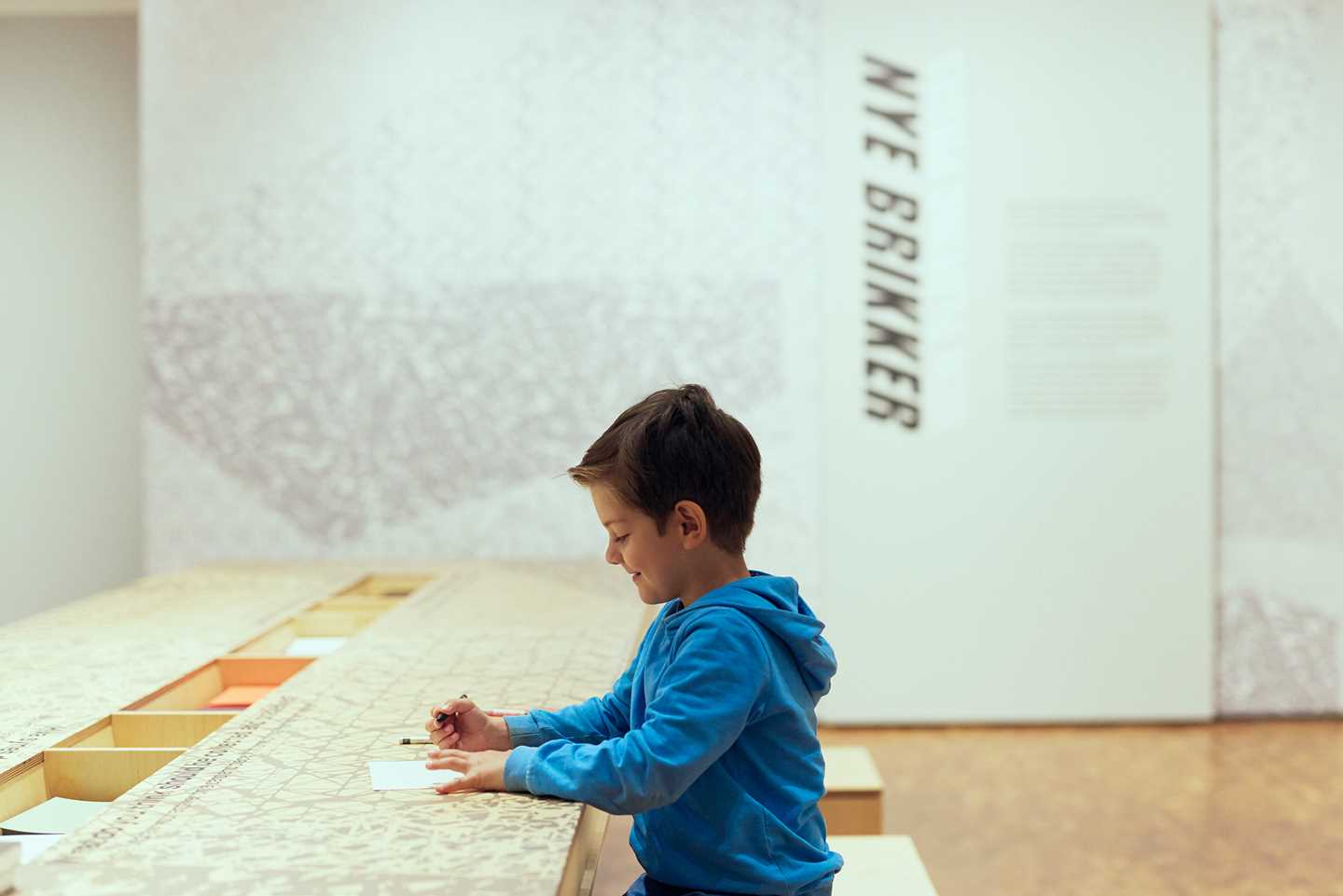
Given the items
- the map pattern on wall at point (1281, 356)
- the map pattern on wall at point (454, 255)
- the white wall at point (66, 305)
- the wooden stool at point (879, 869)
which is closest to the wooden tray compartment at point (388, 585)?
the map pattern on wall at point (454, 255)

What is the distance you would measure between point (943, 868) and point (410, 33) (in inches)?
130

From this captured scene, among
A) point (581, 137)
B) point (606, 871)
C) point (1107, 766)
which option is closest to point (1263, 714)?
point (1107, 766)

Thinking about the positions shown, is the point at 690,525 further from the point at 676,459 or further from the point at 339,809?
the point at 339,809

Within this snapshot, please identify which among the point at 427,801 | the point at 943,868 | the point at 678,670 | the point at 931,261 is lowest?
the point at 943,868

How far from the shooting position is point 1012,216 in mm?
4566

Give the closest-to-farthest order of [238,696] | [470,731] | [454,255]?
[470,731] → [238,696] → [454,255]

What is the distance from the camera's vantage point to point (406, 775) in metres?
1.53

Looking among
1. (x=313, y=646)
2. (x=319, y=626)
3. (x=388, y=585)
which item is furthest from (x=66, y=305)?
(x=313, y=646)

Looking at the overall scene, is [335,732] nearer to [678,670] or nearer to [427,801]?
[427,801]

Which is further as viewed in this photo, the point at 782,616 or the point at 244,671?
the point at 244,671

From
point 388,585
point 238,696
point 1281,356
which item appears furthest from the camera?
point 1281,356

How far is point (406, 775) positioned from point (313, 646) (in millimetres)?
1128

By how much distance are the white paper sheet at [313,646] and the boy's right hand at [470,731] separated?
96 centimetres

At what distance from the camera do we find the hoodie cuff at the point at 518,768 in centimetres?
145
